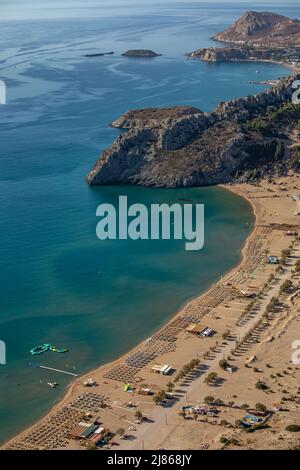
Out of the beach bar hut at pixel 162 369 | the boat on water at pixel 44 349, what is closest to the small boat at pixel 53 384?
the boat on water at pixel 44 349

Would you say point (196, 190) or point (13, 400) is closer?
point (13, 400)

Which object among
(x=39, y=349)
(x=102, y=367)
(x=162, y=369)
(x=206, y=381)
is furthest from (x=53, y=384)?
(x=206, y=381)

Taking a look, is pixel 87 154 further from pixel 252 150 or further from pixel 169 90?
pixel 169 90

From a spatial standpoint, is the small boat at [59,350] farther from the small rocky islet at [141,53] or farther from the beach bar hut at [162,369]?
the small rocky islet at [141,53]

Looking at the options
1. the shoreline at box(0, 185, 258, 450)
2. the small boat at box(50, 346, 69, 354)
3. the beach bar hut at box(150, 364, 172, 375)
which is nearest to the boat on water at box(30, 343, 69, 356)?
the small boat at box(50, 346, 69, 354)

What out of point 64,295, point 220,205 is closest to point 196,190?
point 220,205

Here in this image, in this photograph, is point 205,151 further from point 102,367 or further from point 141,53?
point 141,53
